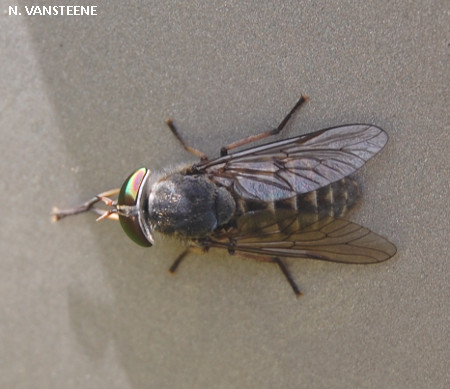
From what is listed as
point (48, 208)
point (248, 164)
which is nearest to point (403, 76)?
point (248, 164)

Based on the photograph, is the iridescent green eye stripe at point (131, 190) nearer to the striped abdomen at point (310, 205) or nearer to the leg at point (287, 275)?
the striped abdomen at point (310, 205)

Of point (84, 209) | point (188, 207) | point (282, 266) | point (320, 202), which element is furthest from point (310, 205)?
point (84, 209)

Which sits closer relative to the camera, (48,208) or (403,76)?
(403,76)

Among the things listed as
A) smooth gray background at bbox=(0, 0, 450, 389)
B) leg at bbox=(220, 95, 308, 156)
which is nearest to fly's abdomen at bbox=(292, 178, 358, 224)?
smooth gray background at bbox=(0, 0, 450, 389)

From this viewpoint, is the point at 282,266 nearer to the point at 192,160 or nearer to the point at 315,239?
the point at 315,239

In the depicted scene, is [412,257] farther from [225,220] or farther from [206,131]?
[206,131]

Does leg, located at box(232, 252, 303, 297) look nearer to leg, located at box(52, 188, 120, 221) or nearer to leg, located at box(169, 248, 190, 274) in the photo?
leg, located at box(169, 248, 190, 274)

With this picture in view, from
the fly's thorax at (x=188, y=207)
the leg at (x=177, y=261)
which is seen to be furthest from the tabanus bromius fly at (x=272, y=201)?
the leg at (x=177, y=261)
